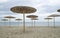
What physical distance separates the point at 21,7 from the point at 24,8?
360mm

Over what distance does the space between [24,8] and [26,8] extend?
0.67ft

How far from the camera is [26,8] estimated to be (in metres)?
10.1

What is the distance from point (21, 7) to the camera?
991cm

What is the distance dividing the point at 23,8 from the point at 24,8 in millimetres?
90

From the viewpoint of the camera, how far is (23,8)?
33.3 ft

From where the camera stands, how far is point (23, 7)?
9945 millimetres

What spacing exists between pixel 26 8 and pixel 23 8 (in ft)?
0.93

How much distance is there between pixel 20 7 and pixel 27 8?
0.64 meters

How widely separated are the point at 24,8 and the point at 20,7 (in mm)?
434

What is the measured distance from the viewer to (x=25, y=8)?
1010 centimetres

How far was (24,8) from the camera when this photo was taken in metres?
10.2

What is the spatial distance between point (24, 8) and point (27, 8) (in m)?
0.28

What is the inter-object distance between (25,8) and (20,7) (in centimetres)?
48
